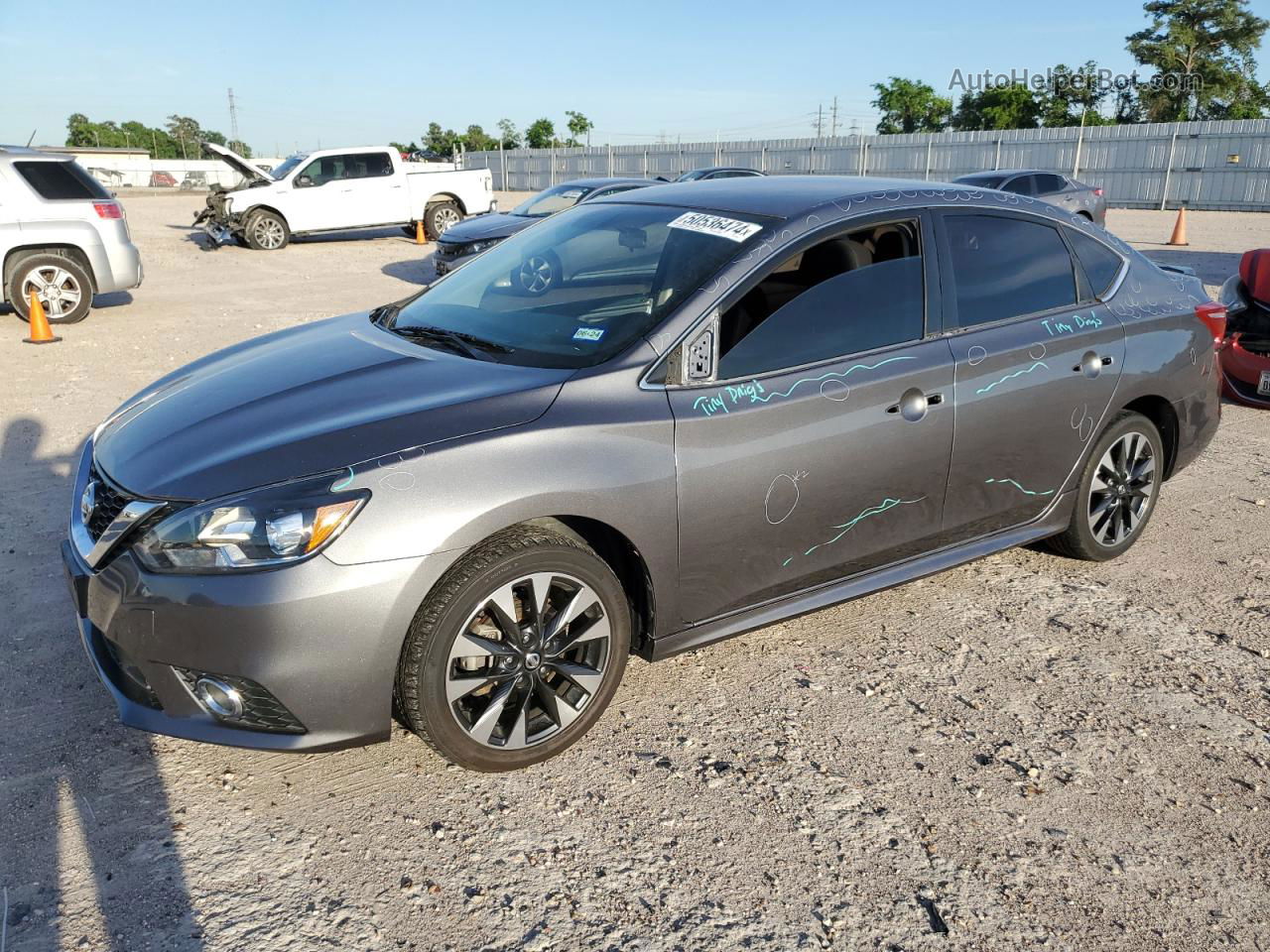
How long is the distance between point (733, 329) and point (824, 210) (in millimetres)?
672

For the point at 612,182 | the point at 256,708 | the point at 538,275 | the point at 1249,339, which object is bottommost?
the point at 256,708

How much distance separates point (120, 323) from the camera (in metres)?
11.2

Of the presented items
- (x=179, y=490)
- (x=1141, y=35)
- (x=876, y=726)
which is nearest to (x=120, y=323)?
(x=179, y=490)

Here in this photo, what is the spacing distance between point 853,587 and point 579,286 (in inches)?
59.9

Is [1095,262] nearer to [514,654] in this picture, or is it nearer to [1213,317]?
[1213,317]

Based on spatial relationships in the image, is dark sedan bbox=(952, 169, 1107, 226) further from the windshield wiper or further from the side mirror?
the side mirror

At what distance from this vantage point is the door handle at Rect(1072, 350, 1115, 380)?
163 inches

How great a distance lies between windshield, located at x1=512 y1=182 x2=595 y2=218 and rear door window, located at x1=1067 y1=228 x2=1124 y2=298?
10.7 metres

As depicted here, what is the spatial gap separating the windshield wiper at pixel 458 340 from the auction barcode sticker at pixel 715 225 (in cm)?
84

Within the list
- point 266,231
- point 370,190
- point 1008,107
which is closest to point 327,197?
point 370,190

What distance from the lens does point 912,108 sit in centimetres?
6241

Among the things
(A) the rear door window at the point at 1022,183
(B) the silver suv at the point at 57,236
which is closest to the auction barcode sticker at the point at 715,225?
(B) the silver suv at the point at 57,236

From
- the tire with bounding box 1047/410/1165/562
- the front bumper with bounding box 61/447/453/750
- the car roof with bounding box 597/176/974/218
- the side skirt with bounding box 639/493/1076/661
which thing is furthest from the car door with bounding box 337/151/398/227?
the front bumper with bounding box 61/447/453/750

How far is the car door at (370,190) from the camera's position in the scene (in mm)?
19516
